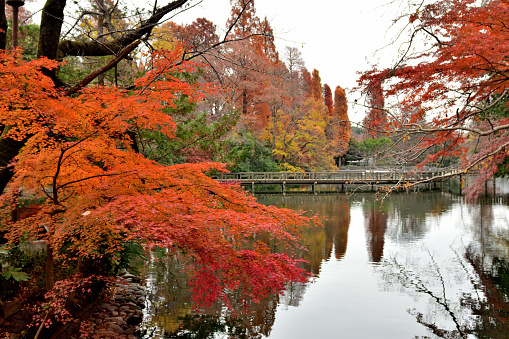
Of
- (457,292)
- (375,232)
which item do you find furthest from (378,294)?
(375,232)

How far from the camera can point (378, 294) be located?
741 cm

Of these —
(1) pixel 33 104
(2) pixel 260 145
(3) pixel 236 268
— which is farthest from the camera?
(2) pixel 260 145

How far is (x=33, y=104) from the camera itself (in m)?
3.50

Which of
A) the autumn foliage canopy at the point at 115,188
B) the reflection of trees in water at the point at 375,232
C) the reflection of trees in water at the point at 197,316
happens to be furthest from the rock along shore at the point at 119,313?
the reflection of trees in water at the point at 375,232

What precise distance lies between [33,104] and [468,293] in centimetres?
809

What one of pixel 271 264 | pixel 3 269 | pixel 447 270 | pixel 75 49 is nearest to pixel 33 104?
pixel 75 49

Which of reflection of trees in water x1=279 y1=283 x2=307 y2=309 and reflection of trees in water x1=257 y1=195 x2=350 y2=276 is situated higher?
reflection of trees in water x1=257 y1=195 x2=350 y2=276

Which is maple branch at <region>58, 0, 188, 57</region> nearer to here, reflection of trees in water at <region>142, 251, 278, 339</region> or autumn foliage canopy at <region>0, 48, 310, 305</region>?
autumn foliage canopy at <region>0, 48, 310, 305</region>

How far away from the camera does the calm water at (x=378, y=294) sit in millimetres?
5816

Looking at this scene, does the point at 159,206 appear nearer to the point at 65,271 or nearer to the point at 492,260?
the point at 65,271

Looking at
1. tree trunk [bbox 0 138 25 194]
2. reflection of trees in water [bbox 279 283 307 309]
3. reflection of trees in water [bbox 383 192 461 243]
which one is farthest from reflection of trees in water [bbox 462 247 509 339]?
tree trunk [bbox 0 138 25 194]

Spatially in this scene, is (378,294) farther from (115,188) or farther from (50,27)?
(50,27)

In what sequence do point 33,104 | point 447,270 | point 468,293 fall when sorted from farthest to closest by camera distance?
1. point 447,270
2. point 468,293
3. point 33,104

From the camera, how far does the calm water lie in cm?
582
